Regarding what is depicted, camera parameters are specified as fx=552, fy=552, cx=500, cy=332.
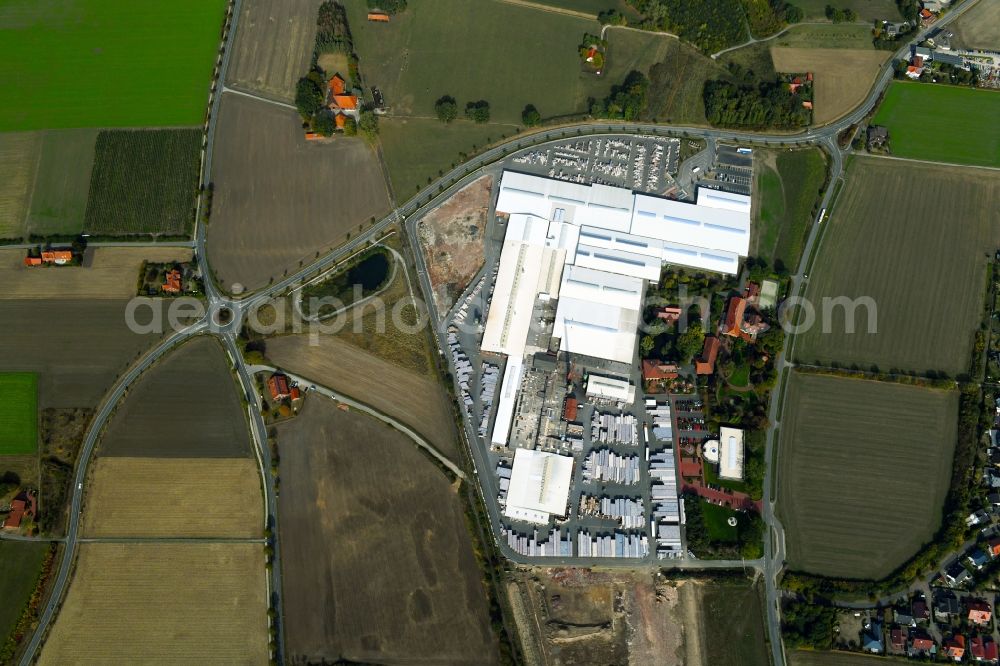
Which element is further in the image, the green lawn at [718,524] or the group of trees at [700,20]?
the group of trees at [700,20]

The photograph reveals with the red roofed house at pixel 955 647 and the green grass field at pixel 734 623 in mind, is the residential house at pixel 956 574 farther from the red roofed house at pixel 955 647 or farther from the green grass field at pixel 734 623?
the green grass field at pixel 734 623

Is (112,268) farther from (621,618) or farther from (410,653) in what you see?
(621,618)

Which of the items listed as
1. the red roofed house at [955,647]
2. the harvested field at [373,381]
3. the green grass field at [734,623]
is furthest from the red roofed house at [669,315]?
the red roofed house at [955,647]

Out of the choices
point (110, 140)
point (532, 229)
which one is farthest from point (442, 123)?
point (110, 140)

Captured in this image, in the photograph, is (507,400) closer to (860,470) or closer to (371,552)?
(371,552)

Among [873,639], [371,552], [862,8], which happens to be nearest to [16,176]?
[371,552]

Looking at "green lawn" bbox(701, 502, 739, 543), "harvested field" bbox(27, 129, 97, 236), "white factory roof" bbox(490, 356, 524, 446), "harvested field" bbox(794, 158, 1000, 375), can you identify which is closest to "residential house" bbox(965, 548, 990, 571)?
"harvested field" bbox(794, 158, 1000, 375)
